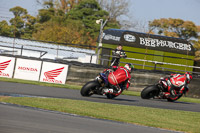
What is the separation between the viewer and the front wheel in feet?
40.3

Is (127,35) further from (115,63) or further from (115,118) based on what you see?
(115,118)

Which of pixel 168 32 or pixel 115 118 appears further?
pixel 168 32

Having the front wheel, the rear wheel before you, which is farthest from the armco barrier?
the front wheel

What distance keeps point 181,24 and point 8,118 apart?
43329 millimetres

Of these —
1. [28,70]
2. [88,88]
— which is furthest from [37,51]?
[88,88]

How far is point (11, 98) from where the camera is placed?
9.98m

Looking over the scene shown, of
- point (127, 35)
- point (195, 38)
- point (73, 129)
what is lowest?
point (73, 129)

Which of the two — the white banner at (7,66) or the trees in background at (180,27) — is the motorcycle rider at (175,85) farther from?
the trees in background at (180,27)

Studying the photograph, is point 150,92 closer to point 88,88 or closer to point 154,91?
point 154,91

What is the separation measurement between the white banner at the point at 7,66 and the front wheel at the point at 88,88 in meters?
6.29

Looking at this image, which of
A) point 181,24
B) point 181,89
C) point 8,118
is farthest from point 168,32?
point 8,118

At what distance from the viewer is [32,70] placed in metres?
17.9

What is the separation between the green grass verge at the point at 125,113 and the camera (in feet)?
28.0

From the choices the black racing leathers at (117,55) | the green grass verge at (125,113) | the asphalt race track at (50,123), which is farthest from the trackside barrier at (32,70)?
the asphalt race track at (50,123)
